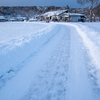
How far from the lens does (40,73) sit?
3.87 metres

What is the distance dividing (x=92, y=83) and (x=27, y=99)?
206cm

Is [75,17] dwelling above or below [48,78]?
above

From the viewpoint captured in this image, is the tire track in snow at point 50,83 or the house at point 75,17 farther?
the house at point 75,17

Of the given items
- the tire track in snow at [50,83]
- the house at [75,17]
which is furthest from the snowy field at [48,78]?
the house at [75,17]

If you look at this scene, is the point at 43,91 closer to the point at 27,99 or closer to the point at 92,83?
the point at 27,99

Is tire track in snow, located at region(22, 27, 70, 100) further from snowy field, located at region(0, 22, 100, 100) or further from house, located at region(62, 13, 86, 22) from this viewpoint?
house, located at region(62, 13, 86, 22)

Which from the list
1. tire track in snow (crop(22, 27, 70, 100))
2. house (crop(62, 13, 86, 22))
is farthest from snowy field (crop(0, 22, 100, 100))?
house (crop(62, 13, 86, 22))

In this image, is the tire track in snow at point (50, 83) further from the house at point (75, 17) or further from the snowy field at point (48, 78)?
the house at point (75, 17)

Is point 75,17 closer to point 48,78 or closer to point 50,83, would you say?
point 48,78

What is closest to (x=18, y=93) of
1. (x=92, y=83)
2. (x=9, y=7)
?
(x=92, y=83)

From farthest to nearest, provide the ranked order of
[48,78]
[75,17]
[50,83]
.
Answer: [75,17]
[48,78]
[50,83]

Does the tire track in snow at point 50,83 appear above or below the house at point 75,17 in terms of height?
below

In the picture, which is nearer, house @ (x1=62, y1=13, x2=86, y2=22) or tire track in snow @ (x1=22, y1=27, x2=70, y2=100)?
tire track in snow @ (x1=22, y1=27, x2=70, y2=100)

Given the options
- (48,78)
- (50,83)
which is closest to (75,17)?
(48,78)
